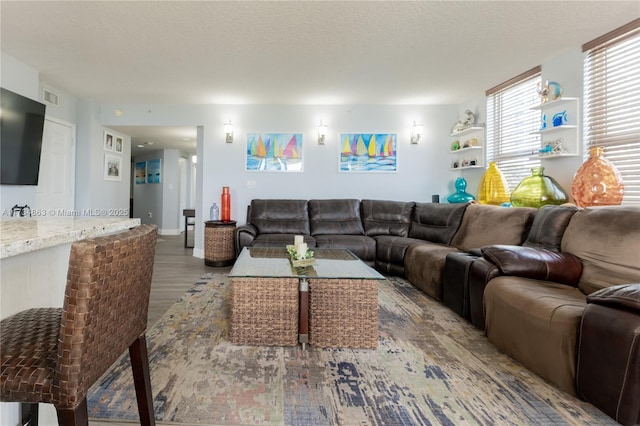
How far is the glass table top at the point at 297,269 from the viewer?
199 cm

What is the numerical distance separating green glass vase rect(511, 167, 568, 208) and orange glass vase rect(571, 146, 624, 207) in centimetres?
31

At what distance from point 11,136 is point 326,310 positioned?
3.77 meters

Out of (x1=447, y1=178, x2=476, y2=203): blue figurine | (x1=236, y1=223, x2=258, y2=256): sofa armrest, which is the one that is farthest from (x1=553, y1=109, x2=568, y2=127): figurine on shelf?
(x1=236, y1=223, x2=258, y2=256): sofa armrest

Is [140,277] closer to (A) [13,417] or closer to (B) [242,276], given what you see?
(A) [13,417]

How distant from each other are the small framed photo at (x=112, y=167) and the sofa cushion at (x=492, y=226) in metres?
5.48

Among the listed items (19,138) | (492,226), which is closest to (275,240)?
(492,226)

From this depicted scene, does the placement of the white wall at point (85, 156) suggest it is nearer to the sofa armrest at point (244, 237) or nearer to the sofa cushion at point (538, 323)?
the sofa armrest at point (244, 237)

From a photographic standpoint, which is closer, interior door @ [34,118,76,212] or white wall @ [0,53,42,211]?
white wall @ [0,53,42,211]

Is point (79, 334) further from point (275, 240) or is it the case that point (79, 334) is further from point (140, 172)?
point (140, 172)

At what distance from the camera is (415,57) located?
3.15m

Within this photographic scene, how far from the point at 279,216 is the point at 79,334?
12.4 ft

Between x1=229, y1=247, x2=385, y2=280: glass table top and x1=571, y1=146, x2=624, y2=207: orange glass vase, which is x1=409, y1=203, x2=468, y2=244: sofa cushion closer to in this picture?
x1=571, y1=146, x2=624, y2=207: orange glass vase

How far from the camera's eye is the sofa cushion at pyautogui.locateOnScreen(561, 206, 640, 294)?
1823 millimetres

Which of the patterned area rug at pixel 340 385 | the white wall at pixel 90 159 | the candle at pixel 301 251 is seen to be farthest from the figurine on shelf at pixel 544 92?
the white wall at pixel 90 159
